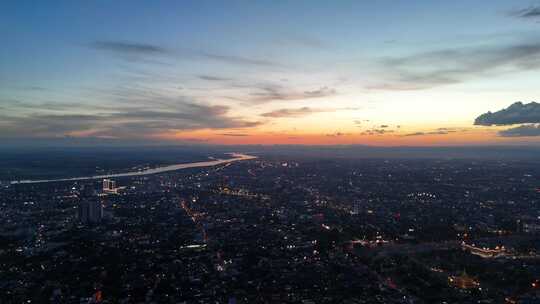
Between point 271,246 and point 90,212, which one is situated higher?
point 90,212

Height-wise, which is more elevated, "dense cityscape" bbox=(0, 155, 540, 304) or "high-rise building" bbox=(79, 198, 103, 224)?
"high-rise building" bbox=(79, 198, 103, 224)

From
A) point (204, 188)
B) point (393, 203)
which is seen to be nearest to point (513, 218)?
point (393, 203)

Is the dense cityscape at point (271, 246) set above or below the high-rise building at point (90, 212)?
below

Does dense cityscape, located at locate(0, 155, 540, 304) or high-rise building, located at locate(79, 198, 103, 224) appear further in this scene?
high-rise building, located at locate(79, 198, 103, 224)

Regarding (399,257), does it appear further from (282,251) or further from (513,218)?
(513,218)

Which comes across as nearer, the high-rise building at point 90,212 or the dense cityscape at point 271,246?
the dense cityscape at point 271,246
